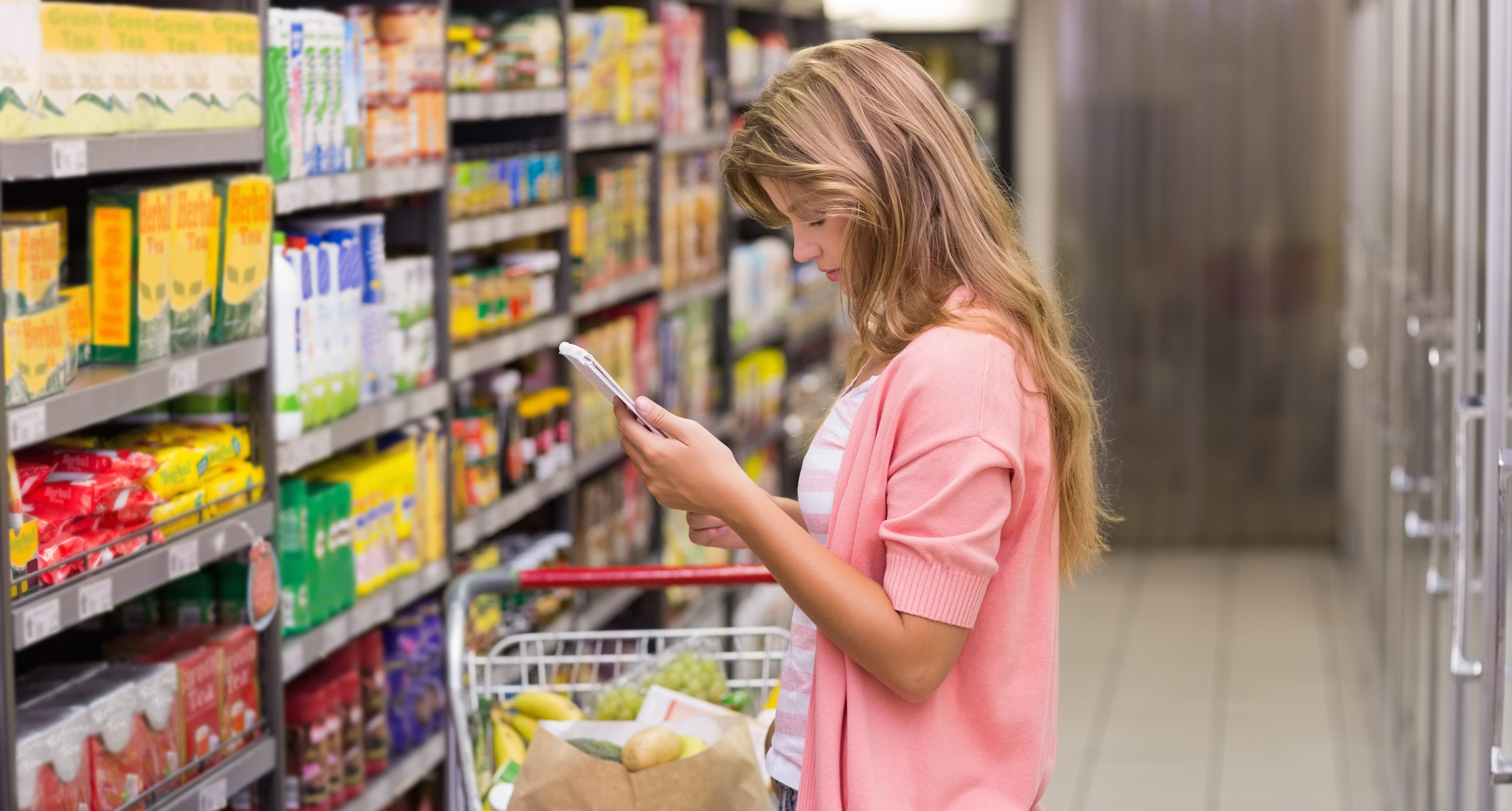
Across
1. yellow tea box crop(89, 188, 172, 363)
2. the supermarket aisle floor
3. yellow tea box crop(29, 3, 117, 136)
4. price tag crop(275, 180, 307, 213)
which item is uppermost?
yellow tea box crop(29, 3, 117, 136)

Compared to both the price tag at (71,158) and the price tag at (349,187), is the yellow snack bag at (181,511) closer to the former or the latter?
the price tag at (71,158)

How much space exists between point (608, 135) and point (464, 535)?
1.29m

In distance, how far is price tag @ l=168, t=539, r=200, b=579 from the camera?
93.8 inches

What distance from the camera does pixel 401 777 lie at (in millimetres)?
3340

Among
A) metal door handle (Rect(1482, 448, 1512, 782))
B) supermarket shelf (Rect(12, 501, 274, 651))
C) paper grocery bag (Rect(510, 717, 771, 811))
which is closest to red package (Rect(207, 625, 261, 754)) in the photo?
supermarket shelf (Rect(12, 501, 274, 651))

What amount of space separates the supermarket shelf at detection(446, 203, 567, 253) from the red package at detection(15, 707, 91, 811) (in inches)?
57.0

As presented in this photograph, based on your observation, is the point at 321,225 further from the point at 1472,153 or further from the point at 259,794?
the point at 1472,153

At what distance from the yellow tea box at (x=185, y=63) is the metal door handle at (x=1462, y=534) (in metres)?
2.00

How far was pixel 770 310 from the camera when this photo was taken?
609 centimetres

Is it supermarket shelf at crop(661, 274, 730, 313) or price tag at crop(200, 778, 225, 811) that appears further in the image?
supermarket shelf at crop(661, 274, 730, 313)

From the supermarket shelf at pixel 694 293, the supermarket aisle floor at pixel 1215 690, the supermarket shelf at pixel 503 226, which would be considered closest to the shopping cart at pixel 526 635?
the supermarket shelf at pixel 503 226

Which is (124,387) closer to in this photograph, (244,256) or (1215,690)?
(244,256)

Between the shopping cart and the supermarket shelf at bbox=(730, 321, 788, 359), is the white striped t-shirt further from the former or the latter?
the supermarket shelf at bbox=(730, 321, 788, 359)

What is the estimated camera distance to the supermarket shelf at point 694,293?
4926 millimetres
